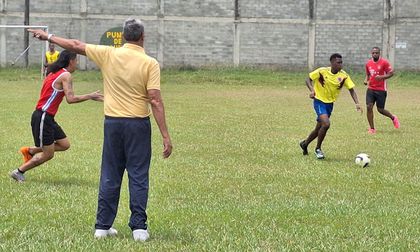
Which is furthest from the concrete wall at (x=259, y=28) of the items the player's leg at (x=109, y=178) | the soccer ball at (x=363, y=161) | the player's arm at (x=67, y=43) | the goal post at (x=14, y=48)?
the player's leg at (x=109, y=178)

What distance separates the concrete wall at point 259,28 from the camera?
41906mm

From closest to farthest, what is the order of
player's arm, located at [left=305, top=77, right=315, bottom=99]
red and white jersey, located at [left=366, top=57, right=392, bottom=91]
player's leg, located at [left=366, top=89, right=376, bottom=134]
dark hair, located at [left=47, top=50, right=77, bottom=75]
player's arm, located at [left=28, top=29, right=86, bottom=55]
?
player's arm, located at [left=28, top=29, right=86, bottom=55], dark hair, located at [left=47, top=50, right=77, bottom=75], player's arm, located at [left=305, top=77, right=315, bottom=99], player's leg, located at [left=366, top=89, right=376, bottom=134], red and white jersey, located at [left=366, top=57, right=392, bottom=91]

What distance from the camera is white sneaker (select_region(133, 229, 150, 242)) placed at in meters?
5.98

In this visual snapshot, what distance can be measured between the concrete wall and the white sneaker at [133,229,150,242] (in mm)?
36643

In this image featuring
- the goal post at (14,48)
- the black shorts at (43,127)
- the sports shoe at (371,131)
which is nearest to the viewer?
the black shorts at (43,127)

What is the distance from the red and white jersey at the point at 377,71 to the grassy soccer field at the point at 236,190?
122 cm

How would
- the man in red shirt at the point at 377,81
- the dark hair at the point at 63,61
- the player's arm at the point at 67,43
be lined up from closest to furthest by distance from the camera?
the player's arm at the point at 67,43
the dark hair at the point at 63,61
the man in red shirt at the point at 377,81

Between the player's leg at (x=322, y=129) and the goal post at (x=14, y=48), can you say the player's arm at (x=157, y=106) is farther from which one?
the goal post at (x=14, y=48)

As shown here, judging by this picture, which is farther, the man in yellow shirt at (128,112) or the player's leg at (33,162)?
the player's leg at (33,162)

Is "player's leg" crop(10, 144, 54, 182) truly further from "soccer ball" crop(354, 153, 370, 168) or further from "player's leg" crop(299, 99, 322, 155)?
"player's leg" crop(299, 99, 322, 155)

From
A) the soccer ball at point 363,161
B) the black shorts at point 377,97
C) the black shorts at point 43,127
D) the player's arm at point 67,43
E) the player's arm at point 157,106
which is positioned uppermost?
the player's arm at point 67,43

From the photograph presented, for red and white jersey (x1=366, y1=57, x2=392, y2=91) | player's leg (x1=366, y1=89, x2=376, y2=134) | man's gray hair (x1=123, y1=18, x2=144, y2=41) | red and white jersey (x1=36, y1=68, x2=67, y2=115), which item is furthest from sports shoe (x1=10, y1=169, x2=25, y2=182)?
red and white jersey (x1=366, y1=57, x2=392, y2=91)

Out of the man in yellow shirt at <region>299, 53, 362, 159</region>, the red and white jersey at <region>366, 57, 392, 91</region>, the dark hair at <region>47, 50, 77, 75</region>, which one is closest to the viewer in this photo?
the dark hair at <region>47, 50, 77, 75</region>

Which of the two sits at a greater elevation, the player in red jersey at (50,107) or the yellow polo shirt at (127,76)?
the yellow polo shirt at (127,76)
